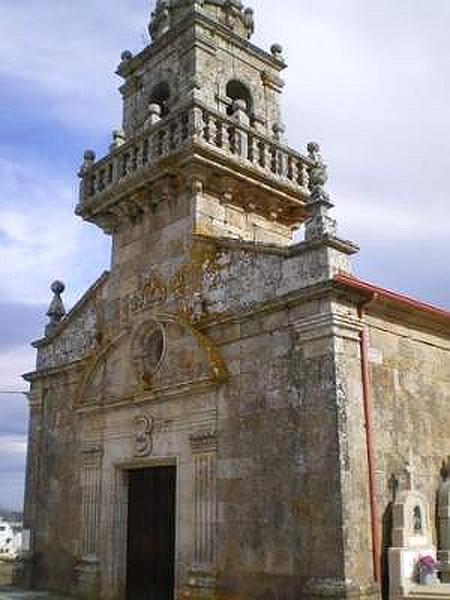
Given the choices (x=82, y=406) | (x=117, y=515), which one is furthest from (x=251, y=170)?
(x=117, y=515)

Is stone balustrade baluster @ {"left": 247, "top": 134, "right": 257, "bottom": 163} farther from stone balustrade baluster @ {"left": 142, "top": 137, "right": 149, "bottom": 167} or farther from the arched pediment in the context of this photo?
the arched pediment

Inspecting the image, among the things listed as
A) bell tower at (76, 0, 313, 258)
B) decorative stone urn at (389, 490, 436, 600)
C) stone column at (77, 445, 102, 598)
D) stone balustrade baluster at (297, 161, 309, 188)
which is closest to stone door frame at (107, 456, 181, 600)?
stone column at (77, 445, 102, 598)

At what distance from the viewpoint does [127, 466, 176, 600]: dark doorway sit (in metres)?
12.4

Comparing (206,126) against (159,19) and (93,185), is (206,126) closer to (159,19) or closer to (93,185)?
(93,185)

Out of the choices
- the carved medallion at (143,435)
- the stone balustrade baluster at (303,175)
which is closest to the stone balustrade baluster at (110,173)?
the stone balustrade baluster at (303,175)

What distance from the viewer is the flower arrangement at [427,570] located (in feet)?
32.4

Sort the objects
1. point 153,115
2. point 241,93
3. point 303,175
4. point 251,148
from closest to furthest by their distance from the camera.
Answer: point 251,148, point 153,115, point 303,175, point 241,93

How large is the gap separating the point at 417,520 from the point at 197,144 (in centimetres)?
691

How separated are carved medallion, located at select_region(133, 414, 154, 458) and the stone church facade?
0.19ft

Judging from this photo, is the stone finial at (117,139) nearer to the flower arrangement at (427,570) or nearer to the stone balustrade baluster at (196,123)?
the stone balustrade baluster at (196,123)

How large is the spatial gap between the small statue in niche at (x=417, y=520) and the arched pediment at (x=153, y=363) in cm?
342

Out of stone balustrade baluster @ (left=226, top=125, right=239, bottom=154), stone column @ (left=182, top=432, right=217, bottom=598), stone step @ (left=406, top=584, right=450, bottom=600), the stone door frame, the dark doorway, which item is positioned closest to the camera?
stone step @ (left=406, top=584, right=450, bottom=600)

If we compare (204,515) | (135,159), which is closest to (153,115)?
(135,159)

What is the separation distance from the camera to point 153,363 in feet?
44.2
